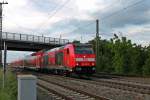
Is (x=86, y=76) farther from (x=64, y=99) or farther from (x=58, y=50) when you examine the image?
(x=64, y=99)

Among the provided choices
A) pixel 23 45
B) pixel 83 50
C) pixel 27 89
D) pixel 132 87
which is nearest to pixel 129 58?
pixel 83 50

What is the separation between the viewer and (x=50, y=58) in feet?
156

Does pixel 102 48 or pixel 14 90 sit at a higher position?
pixel 102 48

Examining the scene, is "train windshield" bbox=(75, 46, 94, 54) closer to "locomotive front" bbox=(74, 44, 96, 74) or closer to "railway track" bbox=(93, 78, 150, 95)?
"locomotive front" bbox=(74, 44, 96, 74)

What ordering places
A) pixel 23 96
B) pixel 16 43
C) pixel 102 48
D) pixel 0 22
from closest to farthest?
pixel 23 96 < pixel 0 22 < pixel 102 48 < pixel 16 43

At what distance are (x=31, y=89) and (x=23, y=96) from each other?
20cm

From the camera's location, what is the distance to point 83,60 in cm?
3541

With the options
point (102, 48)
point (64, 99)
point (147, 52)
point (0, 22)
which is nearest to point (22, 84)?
point (64, 99)

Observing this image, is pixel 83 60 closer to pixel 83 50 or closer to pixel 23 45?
pixel 83 50

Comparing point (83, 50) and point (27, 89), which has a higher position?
point (83, 50)

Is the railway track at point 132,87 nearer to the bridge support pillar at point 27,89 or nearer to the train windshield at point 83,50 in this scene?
the train windshield at point 83,50

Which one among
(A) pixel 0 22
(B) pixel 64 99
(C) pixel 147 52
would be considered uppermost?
(A) pixel 0 22

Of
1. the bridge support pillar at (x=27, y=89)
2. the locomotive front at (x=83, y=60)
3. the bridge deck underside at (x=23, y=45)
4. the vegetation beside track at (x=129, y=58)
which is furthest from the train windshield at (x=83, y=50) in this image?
the bridge deck underside at (x=23, y=45)

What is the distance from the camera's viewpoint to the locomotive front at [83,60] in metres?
35.1
